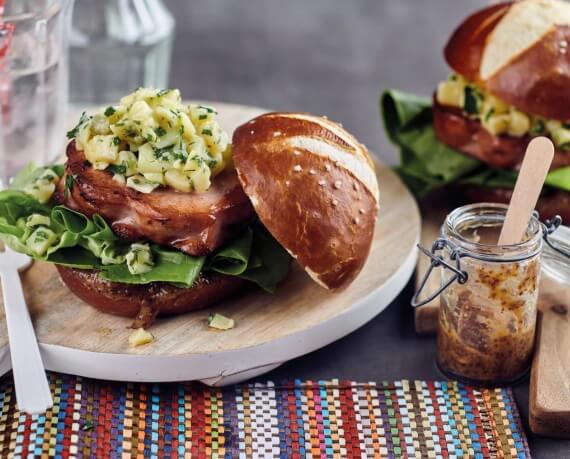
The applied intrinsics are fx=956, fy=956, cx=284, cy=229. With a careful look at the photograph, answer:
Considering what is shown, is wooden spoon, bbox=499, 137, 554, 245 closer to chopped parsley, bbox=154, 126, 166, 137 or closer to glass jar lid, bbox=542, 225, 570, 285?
glass jar lid, bbox=542, 225, 570, 285

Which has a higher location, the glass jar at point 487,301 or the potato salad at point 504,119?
the potato salad at point 504,119

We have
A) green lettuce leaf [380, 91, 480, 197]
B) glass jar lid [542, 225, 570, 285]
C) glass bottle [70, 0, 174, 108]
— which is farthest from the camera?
glass bottle [70, 0, 174, 108]

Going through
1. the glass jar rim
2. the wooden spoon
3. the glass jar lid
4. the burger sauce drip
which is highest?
the wooden spoon

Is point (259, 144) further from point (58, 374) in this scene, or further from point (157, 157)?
point (58, 374)

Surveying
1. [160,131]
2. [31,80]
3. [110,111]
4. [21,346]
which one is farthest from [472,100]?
[21,346]

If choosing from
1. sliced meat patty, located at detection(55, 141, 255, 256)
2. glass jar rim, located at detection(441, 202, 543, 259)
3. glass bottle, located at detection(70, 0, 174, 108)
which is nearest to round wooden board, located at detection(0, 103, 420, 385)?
sliced meat patty, located at detection(55, 141, 255, 256)

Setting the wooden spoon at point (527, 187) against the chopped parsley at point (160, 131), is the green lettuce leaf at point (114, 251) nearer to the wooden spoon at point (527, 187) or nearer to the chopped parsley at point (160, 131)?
the chopped parsley at point (160, 131)

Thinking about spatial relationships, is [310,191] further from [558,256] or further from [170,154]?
[558,256]

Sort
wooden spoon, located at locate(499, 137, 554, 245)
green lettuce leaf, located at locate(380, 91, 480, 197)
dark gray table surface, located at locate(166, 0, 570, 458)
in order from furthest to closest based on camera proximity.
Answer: dark gray table surface, located at locate(166, 0, 570, 458), green lettuce leaf, located at locate(380, 91, 480, 197), wooden spoon, located at locate(499, 137, 554, 245)

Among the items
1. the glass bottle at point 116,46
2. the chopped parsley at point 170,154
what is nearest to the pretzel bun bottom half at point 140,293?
the chopped parsley at point 170,154
